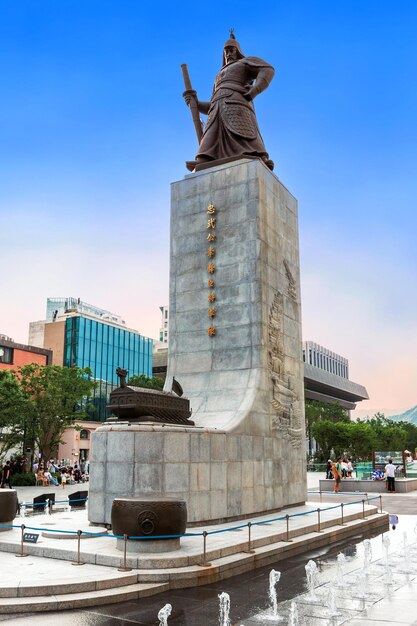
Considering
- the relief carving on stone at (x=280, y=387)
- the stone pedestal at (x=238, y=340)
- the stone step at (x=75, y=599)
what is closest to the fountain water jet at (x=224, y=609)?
the stone step at (x=75, y=599)

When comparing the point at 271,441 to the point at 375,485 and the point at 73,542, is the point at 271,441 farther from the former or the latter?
the point at 375,485

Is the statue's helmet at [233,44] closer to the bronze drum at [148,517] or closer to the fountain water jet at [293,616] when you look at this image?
the bronze drum at [148,517]

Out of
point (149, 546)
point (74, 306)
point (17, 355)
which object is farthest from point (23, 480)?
point (74, 306)

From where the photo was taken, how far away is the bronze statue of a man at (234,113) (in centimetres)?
1777

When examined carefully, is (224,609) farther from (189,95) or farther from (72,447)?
(72,447)

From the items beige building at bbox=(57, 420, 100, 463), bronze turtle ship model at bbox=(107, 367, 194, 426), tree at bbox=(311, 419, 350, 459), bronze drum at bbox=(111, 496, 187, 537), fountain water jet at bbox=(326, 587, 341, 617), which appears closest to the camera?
fountain water jet at bbox=(326, 587, 341, 617)

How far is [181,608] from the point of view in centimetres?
744

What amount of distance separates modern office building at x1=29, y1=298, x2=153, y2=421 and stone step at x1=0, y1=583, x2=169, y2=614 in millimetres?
52081

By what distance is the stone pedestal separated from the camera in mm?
13289

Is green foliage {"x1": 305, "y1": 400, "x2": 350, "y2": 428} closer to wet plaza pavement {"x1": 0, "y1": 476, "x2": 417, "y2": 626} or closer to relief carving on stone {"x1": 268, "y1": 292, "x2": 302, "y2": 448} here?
relief carving on stone {"x1": 268, "y1": 292, "x2": 302, "y2": 448}

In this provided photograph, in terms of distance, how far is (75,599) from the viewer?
24.7 ft

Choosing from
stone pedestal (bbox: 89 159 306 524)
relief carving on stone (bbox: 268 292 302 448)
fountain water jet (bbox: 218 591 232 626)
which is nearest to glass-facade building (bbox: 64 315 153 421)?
stone pedestal (bbox: 89 159 306 524)

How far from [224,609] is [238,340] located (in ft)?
28.8

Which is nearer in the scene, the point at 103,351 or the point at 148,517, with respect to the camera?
the point at 148,517
